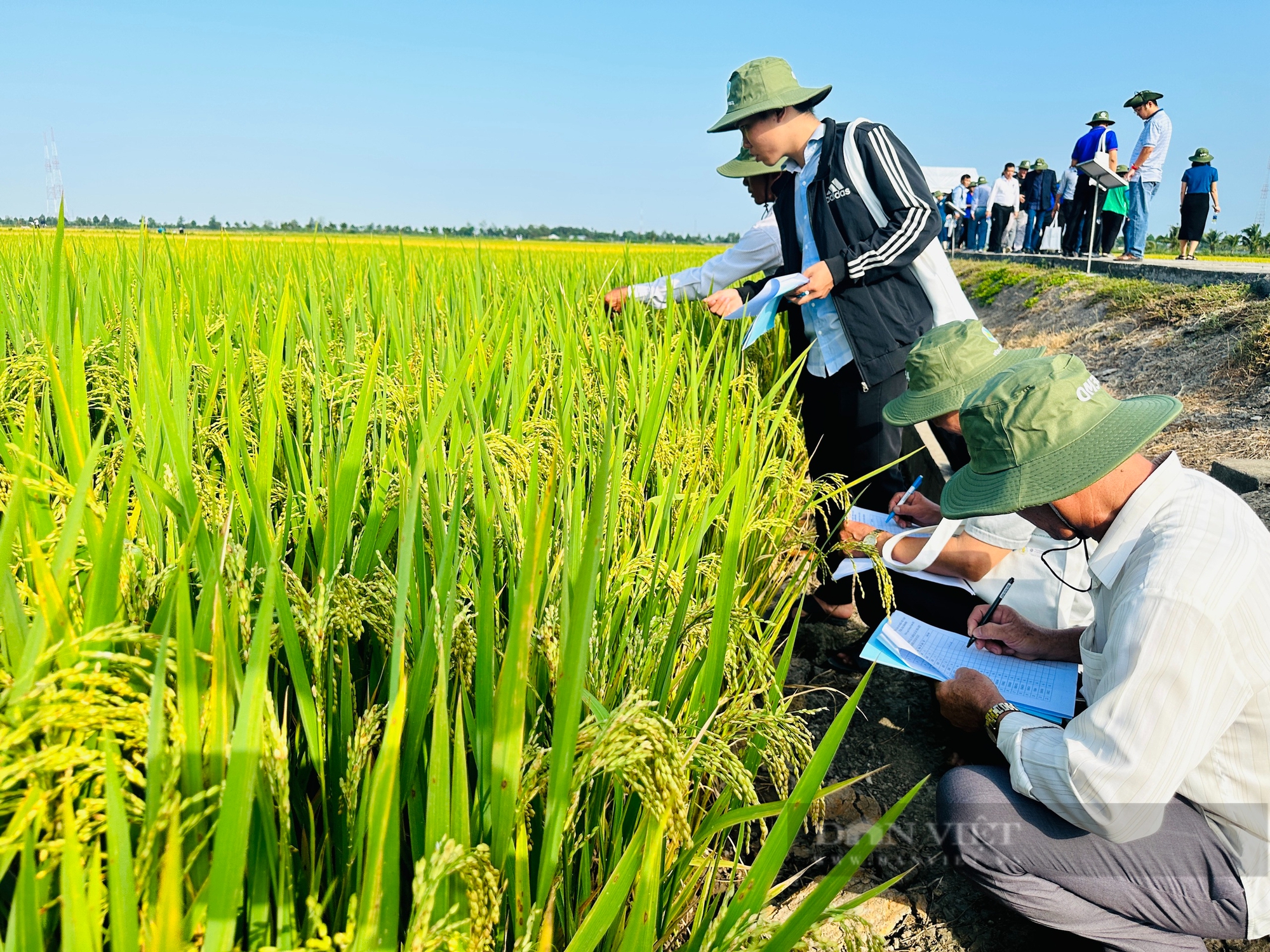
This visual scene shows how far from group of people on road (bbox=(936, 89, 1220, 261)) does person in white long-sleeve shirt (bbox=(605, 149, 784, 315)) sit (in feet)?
21.8

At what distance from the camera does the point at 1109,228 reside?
10.5 metres

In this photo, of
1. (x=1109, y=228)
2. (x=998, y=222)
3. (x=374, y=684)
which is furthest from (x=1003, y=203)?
(x=374, y=684)

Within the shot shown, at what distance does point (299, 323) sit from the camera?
95.9 inches

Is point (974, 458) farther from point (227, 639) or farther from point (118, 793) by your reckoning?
point (118, 793)

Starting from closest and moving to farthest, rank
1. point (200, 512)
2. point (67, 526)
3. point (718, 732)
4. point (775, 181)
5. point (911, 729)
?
point (67, 526)
point (200, 512)
point (718, 732)
point (911, 729)
point (775, 181)

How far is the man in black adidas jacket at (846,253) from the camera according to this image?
2.53 metres

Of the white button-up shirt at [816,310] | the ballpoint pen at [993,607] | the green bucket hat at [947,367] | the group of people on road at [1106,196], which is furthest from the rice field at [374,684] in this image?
the group of people on road at [1106,196]

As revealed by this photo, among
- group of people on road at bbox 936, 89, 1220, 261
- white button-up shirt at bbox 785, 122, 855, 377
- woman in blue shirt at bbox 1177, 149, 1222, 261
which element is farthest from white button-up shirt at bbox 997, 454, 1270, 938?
woman in blue shirt at bbox 1177, 149, 1222, 261

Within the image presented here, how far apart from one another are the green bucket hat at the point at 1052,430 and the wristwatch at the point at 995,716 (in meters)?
0.43

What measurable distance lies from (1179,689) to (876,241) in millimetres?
1717

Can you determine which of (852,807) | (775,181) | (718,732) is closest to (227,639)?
(718,732)

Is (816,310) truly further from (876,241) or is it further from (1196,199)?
(1196,199)

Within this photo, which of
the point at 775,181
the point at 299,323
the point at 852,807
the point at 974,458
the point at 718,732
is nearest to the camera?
the point at 718,732

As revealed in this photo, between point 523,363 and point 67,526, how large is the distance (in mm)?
1136
